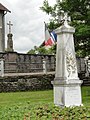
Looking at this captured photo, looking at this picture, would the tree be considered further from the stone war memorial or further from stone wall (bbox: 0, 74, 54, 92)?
the stone war memorial

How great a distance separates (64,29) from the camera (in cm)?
1275

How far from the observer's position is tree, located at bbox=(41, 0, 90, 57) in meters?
21.7

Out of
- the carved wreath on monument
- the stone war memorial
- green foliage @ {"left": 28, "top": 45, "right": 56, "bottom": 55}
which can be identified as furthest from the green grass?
green foliage @ {"left": 28, "top": 45, "right": 56, "bottom": 55}

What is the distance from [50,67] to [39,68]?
3.81 ft

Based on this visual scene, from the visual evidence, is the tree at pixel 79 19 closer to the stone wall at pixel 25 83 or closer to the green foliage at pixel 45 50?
the green foliage at pixel 45 50

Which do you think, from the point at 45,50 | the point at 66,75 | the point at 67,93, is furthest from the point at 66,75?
the point at 45,50

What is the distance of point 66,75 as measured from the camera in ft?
41.0

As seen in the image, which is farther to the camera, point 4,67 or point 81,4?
point 4,67

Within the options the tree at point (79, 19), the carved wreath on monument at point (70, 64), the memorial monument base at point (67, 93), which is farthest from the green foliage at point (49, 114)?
the tree at point (79, 19)

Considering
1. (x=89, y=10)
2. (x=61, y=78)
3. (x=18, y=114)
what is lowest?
(x=18, y=114)

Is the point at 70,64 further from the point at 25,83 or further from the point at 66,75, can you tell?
the point at 25,83

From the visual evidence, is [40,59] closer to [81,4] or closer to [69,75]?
[81,4]

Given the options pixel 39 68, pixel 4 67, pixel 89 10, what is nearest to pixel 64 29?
pixel 89 10

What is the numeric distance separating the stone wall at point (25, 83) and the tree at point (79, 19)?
3.50m
